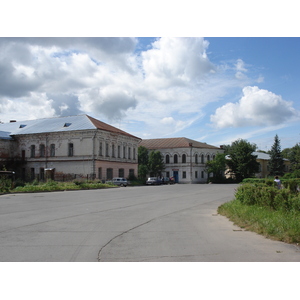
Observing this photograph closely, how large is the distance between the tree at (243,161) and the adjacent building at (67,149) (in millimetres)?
23263

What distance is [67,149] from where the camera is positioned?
5384 cm

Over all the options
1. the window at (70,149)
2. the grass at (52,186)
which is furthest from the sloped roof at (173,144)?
the grass at (52,186)

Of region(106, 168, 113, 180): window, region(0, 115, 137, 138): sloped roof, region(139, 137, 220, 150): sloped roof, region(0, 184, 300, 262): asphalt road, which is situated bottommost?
region(0, 184, 300, 262): asphalt road

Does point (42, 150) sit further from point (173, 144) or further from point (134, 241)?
point (134, 241)

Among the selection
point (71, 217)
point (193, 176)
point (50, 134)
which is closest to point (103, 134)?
point (50, 134)

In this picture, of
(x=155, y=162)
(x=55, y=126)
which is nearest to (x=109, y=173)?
(x=55, y=126)

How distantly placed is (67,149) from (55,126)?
5677mm

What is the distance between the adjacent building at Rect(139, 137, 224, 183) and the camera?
242 feet

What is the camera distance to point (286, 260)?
700cm

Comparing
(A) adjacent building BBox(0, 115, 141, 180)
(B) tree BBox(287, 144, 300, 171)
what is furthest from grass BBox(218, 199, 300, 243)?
(B) tree BBox(287, 144, 300, 171)

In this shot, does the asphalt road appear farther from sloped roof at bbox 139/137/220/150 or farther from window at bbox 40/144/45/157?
sloped roof at bbox 139/137/220/150

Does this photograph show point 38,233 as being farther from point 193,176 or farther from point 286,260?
point 193,176

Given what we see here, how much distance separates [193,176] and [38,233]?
64.7 meters

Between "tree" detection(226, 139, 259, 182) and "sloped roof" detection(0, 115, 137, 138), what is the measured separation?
77.8ft
